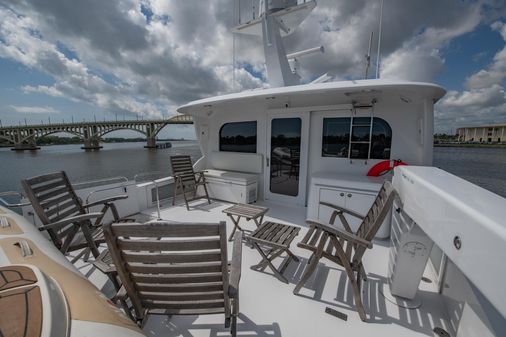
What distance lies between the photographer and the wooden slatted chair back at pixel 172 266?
3.22 ft

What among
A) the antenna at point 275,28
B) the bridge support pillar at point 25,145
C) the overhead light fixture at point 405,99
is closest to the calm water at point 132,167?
the antenna at point 275,28

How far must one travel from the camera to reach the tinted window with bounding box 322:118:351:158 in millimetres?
3469

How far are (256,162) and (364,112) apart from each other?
81.5 inches

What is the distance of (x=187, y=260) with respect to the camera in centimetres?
107

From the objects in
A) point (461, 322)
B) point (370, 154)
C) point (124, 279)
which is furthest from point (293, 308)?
point (370, 154)

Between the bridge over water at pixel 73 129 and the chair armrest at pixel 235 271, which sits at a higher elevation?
the bridge over water at pixel 73 129

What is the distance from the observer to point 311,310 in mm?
1606

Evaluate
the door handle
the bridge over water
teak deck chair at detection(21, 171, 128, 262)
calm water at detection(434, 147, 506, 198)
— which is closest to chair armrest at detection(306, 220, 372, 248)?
the door handle

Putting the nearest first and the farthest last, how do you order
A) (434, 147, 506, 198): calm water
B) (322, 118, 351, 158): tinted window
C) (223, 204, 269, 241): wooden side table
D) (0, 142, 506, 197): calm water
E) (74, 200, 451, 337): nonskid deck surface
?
(74, 200, 451, 337): nonskid deck surface
(223, 204, 269, 241): wooden side table
(322, 118, 351, 158): tinted window
(434, 147, 506, 198): calm water
(0, 142, 506, 197): calm water

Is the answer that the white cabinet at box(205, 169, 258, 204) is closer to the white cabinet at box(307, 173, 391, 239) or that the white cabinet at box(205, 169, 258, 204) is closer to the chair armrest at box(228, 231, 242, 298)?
the white cabinet at box(307, 173, 391, 239)

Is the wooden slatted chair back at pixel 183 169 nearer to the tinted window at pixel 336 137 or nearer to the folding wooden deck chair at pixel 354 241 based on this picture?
the tinted window at pixel 336 137

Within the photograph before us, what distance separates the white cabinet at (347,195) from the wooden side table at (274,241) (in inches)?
38.1

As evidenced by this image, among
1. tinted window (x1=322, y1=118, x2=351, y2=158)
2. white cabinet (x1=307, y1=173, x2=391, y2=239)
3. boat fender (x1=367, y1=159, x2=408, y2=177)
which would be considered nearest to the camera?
white cabinet (x1=307, y1=173, x2=391, y2=239)

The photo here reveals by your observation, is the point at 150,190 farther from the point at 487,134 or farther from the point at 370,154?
the point at 487,134
